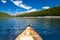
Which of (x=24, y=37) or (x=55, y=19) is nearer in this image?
(x=24, y=37)

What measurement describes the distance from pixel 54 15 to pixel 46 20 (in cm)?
153

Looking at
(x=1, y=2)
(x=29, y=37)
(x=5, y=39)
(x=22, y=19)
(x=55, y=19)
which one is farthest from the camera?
(x=55, y=19)

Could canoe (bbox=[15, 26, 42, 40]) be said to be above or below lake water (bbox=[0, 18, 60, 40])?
above

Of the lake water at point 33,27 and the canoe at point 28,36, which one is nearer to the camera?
the canoe at point 28,36

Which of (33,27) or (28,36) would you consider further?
(33,27)

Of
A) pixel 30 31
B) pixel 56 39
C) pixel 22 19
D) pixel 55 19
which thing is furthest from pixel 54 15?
pixel 30 31

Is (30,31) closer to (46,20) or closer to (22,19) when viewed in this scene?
(22,19)

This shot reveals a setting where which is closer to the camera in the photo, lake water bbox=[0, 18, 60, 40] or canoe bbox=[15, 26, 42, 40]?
canoe bbox=[15, 26, 42, 40]

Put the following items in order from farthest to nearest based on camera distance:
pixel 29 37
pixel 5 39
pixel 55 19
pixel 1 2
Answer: pixel 55 19 < pixel 1 2 < pixel 5 39 < pixel 29 37

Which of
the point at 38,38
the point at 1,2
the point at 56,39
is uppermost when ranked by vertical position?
the point at 1,2

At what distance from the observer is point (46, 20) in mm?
16953

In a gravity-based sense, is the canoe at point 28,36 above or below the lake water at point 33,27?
above

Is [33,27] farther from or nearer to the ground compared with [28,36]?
nearer to the ground

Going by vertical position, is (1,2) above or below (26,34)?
above
